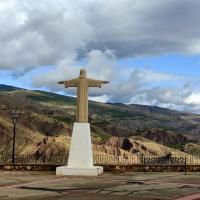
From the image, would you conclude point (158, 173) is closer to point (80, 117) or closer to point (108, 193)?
point (80, 117)

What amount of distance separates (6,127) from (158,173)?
10983cm

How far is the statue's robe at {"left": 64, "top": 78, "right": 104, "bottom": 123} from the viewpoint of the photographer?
26.3 meters

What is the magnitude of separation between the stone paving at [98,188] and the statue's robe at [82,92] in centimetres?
345

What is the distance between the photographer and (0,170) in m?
29.5

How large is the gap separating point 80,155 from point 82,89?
3528 mm

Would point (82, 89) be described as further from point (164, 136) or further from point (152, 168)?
point (164, 136)

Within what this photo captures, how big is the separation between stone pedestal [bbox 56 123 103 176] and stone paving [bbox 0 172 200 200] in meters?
1.06

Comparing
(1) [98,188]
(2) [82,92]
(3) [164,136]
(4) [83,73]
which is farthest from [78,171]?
(3) [164,136]

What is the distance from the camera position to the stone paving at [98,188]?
16922mm

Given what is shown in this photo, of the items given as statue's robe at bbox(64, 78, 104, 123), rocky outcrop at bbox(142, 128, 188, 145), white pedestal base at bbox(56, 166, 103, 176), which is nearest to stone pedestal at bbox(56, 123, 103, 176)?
white pedestal base at bbox(56, 166, 103, 176)

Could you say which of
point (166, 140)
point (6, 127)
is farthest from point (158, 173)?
point (166, 140)

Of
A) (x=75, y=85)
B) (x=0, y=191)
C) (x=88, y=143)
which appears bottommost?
(x=0, y=191)

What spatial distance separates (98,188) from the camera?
19.2 metres

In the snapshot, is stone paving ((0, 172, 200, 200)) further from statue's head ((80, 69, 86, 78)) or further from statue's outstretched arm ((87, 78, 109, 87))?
statue's head ((80, 69, 86, 78))
